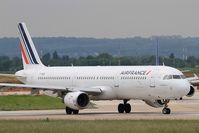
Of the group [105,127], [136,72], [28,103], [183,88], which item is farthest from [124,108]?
[105,127]

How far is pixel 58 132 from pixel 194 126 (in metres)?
7.46

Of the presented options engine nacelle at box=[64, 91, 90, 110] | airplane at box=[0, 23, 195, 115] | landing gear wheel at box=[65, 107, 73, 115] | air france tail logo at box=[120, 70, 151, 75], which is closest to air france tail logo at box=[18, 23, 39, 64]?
airplane at box=[0, 23, 195, 115]

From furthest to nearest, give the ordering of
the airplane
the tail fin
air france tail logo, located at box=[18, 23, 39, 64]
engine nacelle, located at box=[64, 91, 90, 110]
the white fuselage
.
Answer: air france tail logo, located at box=[18, 23, 39, 64] < the tail fin < engine nacelle, located at box=[64, 91, 90, 110] < the airplane < the white fuselage

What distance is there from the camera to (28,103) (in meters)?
77.8

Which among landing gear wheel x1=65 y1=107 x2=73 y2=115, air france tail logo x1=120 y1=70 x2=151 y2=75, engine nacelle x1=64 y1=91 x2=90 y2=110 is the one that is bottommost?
landing gear wheel x1=65 y1=107 x2=73 y2=115

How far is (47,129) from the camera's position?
134 feet

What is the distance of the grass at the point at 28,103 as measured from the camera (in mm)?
73650

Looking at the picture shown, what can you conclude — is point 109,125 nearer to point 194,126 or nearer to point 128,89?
point 194,126

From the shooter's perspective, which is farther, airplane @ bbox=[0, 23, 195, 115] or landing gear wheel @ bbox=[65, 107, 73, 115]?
landing gear wheel @ bbox=[65, 107, 73, 115]

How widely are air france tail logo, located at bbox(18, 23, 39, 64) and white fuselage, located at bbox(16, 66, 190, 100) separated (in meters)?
2.30

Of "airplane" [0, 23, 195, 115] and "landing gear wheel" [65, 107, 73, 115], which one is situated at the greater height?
"airplane" [0, 23, 195, 115]

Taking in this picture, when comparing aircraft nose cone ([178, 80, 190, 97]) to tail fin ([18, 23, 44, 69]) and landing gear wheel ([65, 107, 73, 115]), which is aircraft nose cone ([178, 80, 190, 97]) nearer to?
landing gear wheel ([65, 107, 73, 115])

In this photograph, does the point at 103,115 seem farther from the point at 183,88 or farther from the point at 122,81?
the point at 183,88

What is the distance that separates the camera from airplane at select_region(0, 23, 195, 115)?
5975cm
